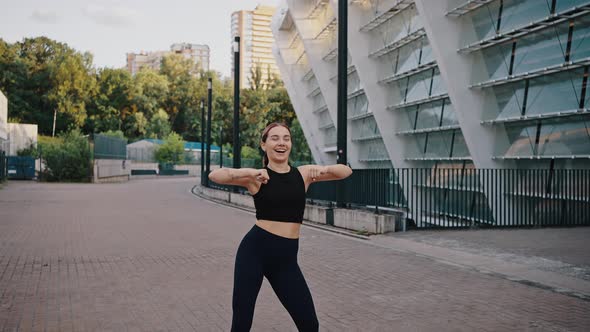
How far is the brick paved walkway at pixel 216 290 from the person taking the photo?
605 centimetres

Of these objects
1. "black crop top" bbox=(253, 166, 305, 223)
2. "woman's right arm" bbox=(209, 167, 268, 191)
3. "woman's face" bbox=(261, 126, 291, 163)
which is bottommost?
"black crop top" bbox=(253, 166, 305, 223)

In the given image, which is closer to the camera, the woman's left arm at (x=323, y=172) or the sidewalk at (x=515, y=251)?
the woman's left arm at (x=323, y=172)

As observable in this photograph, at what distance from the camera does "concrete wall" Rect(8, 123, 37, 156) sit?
Result: 66.4 metres

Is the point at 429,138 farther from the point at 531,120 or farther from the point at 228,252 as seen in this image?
the point at 228,252

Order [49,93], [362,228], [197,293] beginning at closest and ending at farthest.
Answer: [197,293] → [362,228] → [49,93]

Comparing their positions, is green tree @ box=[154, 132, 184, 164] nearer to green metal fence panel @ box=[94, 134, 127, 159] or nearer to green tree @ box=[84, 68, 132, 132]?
green tree @ box=[84, 68, 132, 132]

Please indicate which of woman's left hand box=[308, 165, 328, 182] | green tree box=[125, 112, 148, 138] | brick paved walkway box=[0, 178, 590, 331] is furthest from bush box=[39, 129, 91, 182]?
woman's left hand box=[308, 165, 328, 182]

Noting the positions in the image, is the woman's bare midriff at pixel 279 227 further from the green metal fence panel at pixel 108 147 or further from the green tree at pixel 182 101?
the green tree at pixel 182 101

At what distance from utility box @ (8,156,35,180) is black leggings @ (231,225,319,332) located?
177ft

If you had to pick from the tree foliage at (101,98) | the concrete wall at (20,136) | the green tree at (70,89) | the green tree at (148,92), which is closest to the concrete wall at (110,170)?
the concrete wall at (20,136)

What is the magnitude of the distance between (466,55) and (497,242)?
449 inches

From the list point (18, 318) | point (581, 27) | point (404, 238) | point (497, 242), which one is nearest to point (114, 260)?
point (18, 318)

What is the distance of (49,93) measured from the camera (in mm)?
87250

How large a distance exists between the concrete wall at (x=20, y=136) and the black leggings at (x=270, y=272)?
67883 millimetres
